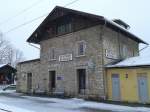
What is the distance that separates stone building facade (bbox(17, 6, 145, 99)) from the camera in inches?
781

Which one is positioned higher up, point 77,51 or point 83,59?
point 77,51

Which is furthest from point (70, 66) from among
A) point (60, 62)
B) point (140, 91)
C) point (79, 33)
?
point (140, 91)

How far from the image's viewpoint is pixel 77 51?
21.7 metres

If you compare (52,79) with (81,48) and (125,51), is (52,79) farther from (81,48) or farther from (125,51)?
(125,51)

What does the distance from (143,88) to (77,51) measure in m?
7.00

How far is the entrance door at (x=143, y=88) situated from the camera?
16734mm

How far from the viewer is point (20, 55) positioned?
101 metres

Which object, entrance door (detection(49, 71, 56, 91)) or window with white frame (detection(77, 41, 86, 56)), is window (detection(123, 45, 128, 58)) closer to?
window with white frame (detection(77, 41, 86, 56))

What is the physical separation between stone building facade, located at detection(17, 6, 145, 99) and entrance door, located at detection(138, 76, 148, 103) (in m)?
2.92

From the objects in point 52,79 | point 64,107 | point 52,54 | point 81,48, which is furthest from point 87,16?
point 64,107

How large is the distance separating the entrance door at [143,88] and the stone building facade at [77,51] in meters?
2.92

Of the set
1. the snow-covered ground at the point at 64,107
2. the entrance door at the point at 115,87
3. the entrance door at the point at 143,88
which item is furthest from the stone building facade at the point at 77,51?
the entrance door at the point at 143,88

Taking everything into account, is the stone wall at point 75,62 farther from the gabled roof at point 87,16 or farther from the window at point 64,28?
the gabled roof at point 87,16

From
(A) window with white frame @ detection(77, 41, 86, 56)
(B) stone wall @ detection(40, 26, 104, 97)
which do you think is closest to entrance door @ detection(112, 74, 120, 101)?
(B) stone wall @ detection(40, 26, 104, 97)
